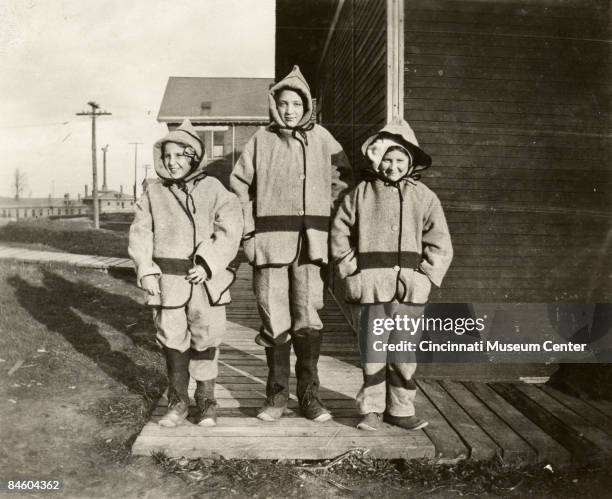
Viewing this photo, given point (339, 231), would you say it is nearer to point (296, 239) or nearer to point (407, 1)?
point (296, 239)

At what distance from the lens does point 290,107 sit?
10.8 feet

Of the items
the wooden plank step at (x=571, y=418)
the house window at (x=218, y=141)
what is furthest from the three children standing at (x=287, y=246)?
the house window at (x=218, y=141)

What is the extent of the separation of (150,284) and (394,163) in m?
1.54

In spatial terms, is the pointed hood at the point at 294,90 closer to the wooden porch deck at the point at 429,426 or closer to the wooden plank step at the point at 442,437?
the wooden porch deck at the point at 429,426

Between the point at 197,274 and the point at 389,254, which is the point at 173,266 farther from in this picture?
the point at 389,254

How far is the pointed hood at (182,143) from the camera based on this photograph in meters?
3.16

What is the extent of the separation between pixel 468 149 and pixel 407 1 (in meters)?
1.26

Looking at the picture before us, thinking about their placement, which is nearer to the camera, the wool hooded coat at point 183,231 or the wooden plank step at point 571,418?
the wool hooded coat at point 183,231

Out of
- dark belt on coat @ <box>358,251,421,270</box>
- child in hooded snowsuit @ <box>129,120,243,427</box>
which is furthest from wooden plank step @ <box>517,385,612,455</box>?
child in hooded snowsuit @ <box>129,120,243,427</box>

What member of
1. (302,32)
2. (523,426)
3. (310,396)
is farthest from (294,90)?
(302,32)

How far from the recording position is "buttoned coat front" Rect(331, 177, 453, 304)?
10.3 ft

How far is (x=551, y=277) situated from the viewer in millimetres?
4637

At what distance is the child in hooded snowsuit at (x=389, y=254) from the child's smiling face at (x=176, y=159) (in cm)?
93

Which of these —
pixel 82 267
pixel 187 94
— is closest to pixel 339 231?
pixel 82 267
